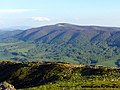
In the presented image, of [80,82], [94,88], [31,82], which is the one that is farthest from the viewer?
[31,82]

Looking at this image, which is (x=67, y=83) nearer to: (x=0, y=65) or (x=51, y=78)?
(x=51, y=78)

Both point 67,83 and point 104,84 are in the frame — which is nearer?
point 104,84

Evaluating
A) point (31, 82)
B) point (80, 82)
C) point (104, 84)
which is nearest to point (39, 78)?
point (31, 82)

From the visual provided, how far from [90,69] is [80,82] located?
2169cm

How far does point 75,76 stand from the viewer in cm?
12769

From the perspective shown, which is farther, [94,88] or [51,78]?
[51,78]

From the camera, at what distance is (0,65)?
166 metres

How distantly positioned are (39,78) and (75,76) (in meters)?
16.5

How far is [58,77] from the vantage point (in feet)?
422

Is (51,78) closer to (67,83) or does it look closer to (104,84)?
(67,83)

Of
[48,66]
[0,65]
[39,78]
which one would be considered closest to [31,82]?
[39,78]

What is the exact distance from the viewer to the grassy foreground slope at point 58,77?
108 metres

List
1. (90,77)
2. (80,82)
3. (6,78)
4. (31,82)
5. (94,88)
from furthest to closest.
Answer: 1. (6,78)
2. (31,82)
3. (90,77)
4. (80,82)
5. (94,88)

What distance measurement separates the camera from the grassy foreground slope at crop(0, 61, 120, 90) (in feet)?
355
